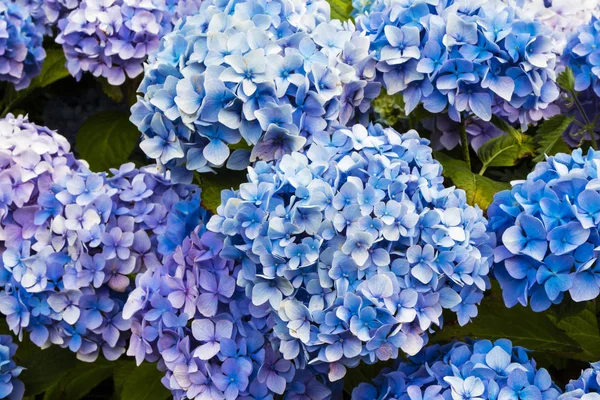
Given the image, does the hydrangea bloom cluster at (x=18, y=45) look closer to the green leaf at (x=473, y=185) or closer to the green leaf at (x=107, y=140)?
the green leaf at (x=107, y=140)

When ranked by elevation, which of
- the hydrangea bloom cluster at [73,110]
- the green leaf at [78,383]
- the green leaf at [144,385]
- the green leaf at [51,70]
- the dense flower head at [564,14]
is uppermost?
the dense flower head at [564,14]

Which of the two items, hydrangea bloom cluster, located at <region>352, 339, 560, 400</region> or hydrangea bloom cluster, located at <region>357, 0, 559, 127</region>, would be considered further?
hydrangea bloom cluster, located at <region>357, 0, 559, 127</region>

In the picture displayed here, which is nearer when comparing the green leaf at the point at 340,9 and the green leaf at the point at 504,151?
the green leaf at the point at 504,151

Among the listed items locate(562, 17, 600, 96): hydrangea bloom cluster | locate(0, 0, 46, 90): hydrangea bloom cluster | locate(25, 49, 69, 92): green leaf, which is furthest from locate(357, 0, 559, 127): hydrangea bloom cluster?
locate(25, 49, 69, 92): green leaf

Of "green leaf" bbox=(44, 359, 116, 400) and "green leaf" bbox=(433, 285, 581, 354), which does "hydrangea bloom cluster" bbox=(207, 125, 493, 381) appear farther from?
"green leaf" bbox=(44, 359, 116, 400)

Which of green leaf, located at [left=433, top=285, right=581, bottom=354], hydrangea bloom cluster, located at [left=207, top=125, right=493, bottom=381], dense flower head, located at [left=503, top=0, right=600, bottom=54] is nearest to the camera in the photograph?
hydrangea bloom cluster, located at [left=207, top=125, right=493, bottom=381]

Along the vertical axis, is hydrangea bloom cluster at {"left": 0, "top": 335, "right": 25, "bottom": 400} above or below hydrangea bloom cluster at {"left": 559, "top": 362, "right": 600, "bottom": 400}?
below

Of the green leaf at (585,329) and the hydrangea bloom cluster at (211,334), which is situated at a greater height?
the hydrangea bloom cluster at (211,334)

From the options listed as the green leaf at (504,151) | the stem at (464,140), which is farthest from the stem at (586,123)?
the stem at (464,140)
